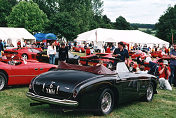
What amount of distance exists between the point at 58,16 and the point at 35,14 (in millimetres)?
13720

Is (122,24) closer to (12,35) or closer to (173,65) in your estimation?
(12,35)

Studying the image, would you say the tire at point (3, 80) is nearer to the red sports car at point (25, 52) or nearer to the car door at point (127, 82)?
the car door at point (127, 82)

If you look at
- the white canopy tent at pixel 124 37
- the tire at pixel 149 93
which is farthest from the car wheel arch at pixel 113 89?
the white canopy tent at pixel 124 37

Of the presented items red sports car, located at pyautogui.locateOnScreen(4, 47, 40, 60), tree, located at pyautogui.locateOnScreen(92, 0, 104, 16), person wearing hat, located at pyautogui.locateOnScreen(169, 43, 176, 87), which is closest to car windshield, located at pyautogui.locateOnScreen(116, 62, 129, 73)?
person wearing hat, located at pyautogui.locateOnScreen(169, 43, 176, 87)

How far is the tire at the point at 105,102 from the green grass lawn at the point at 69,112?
15 centimetres

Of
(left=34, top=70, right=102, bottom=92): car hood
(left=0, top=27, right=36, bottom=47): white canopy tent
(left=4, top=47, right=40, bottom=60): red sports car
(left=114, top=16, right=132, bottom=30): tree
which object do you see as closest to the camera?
(left=34, top=70, right=102, bottom=92): car hood

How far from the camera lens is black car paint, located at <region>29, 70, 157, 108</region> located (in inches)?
193

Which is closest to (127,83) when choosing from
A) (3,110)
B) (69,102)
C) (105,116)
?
(105,116)

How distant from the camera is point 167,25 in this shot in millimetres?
69000

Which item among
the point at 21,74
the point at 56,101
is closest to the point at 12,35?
the point at 21,74

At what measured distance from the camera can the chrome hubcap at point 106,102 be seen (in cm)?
544

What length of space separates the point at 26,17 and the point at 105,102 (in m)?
56.6

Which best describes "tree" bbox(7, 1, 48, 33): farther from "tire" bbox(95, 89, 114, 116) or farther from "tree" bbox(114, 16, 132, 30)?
"tire" bbox(95, 89, 114, 116)

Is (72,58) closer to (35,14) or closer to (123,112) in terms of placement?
(123,112)
